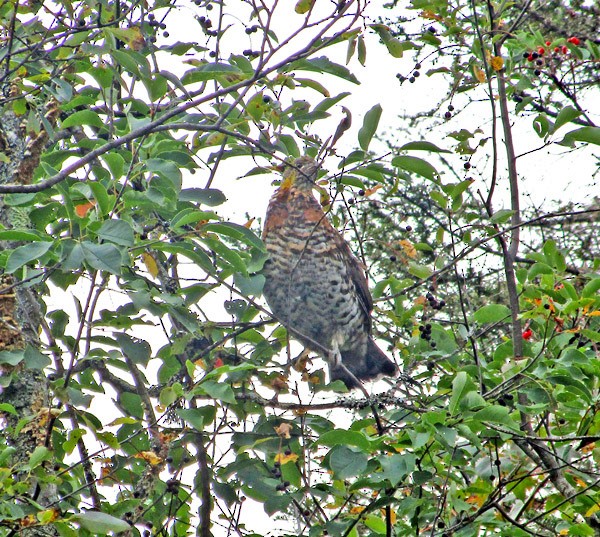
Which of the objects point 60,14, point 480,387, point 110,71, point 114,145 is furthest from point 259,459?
point 60,14

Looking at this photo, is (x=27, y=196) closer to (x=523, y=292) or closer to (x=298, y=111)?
(x=298, y=111)

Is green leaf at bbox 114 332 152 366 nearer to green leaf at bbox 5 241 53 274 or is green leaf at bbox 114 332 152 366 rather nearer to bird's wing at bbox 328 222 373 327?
green leaf at bbox 5 241 53 274

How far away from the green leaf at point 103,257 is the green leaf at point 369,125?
122 cm

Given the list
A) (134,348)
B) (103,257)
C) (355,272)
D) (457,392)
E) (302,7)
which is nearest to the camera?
(103,257)

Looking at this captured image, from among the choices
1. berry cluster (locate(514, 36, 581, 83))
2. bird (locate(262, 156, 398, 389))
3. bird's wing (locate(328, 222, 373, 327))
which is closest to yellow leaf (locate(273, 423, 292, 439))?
bird (locate(262, 156, 398, 389))

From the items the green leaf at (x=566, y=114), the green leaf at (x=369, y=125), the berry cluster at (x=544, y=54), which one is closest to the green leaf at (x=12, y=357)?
the green leaf at (x=369, y=125)

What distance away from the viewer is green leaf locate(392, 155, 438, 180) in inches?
129

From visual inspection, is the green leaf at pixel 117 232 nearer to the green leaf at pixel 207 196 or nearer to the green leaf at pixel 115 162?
the green leaf at pixel 115 162

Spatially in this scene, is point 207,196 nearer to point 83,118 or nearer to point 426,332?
point 83,118

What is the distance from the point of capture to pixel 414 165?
3.29 metres

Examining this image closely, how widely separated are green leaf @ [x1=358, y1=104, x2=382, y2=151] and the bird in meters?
1.66

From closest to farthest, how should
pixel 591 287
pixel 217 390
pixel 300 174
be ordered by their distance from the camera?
1. pixel 217 390
2. pixel 591 287
3. pixel 300 174

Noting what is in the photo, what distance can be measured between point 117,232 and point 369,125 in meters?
1.15


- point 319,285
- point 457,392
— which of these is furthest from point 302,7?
point 319,285
